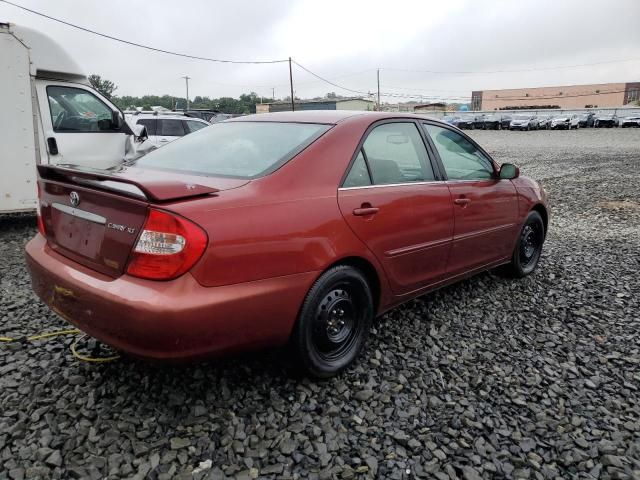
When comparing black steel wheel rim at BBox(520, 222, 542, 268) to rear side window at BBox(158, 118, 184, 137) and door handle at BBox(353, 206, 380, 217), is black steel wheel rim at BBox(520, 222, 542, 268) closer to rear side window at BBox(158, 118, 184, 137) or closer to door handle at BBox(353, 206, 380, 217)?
door handle at BBox(353, 206, 380, 217)

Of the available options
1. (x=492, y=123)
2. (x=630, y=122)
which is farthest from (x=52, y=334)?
(x=630, y=122)

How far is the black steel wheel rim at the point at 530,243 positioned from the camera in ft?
15.2

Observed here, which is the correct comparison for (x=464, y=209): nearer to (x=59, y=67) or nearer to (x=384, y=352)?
(x=384, y=352)

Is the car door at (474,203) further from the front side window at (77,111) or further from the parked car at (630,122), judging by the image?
the parked car at (630,122)

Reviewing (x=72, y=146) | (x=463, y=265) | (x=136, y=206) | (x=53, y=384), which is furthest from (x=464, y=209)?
(x=72, y=146)

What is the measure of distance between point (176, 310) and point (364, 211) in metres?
1.23

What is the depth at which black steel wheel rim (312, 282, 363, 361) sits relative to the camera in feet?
8.79

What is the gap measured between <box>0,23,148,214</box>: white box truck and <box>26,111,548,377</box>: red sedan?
13.4ft

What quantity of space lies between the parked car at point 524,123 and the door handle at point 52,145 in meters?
44.0

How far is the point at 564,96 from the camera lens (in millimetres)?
85000

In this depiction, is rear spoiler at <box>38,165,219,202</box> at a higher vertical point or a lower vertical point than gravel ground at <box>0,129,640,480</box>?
higher

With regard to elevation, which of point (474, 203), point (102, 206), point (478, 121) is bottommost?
point (474, 203)

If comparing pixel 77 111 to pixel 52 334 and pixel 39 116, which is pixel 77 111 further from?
pixel 52 334

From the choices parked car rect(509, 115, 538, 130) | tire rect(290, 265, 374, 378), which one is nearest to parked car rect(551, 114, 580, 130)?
parked car rect(509, 115, 538, 130)
